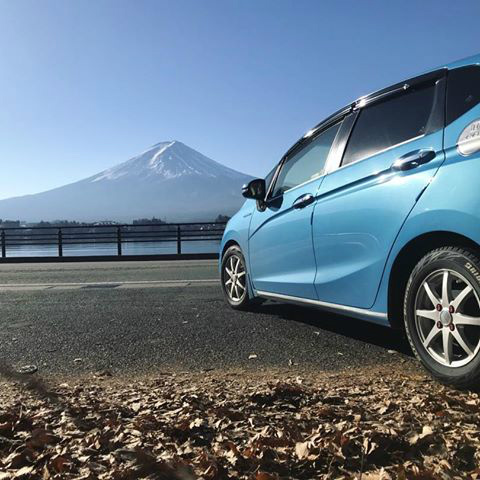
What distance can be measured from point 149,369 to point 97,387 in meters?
0.51

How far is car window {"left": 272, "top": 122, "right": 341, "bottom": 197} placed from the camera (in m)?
3.97

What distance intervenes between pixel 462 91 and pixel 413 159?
17.6 inches

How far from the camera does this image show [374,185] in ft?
10.2

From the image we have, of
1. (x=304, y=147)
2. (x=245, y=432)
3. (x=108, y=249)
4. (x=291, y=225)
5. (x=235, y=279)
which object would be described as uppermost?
(x=304, y=147)

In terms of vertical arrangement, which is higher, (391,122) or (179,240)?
(391,122)

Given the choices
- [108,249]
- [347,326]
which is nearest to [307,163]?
[347,326]

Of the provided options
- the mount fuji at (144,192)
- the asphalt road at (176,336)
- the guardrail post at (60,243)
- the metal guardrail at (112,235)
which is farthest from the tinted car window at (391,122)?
the mount fuji at (144,192)

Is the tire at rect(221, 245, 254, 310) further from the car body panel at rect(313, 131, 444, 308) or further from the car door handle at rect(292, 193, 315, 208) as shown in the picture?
the car body panel at rect(313, 131, 444, 308)

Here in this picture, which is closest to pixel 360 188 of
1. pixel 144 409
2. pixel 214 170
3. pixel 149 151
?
pixel 144 409

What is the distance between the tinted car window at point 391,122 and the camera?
10.1 ft

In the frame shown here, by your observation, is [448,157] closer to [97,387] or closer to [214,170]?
[97,387]

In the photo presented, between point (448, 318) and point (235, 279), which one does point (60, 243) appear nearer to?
point (235, 279)

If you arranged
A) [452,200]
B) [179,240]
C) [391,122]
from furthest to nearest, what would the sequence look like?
[179,240], [391,122], [452,200]

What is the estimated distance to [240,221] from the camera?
532cm
